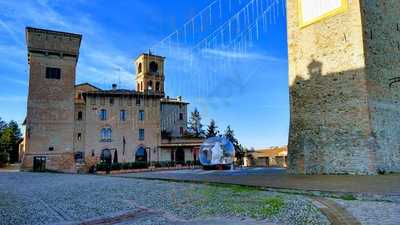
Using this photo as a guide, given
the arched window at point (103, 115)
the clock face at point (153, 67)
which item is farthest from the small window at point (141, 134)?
the clock face at point (153, 67)

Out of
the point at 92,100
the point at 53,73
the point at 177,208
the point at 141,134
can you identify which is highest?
the point at 53,73

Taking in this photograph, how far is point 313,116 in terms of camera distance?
16531mm

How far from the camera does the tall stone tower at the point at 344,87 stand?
1469cm

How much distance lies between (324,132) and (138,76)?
36.8m

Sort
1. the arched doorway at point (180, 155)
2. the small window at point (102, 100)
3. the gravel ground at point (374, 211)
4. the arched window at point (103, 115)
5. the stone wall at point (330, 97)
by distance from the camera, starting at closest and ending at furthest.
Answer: the gravel ground at point (374, 211) → the stone wall at point (330, 97) → the arched window at point (103, 115) → the small window at point (102, 100) → the arched doorway at point (180, 155)

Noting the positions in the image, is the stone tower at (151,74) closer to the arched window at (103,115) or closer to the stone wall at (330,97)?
the arched window at (103,115)

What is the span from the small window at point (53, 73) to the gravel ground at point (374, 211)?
32503mm

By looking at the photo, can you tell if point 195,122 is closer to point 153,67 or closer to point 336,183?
point 153,67

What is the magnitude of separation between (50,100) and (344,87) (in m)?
28.0

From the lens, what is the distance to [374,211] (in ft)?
20.7

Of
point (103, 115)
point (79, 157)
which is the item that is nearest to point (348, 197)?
point (79, 157)

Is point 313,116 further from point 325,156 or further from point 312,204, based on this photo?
point 312,204

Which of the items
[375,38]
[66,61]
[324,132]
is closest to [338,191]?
[324,132]

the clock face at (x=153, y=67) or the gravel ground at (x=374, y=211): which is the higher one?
the clock face at (x=153, y=67)
